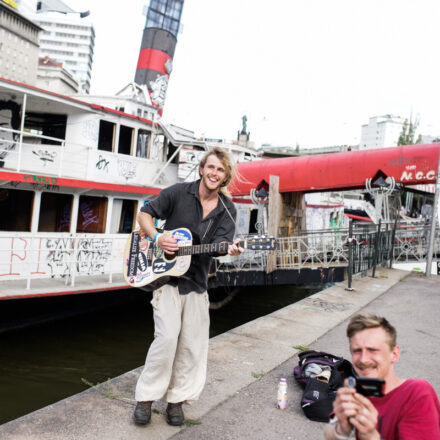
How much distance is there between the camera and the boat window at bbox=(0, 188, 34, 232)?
914 centimetres

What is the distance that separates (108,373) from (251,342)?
362cm

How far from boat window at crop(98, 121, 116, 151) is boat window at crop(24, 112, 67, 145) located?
95 centimetres

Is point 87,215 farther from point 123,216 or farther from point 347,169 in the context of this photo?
point 347,169

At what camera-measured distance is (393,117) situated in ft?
367

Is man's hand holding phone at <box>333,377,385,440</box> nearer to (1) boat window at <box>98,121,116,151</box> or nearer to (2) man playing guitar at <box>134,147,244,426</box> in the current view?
(2) man playing guitar at <box>134,147,244,426</box>

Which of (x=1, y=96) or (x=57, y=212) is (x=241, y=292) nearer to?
(x=57, y=212)

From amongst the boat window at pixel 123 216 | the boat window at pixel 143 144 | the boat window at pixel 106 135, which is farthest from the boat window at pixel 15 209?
the boat window at pixel 143 144

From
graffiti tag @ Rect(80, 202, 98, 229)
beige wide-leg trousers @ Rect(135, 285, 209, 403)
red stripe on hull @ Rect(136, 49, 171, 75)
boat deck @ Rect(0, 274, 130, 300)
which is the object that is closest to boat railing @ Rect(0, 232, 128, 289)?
boat deck @ Rect(0, 274, 130, 300)

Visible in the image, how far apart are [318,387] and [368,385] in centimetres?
210

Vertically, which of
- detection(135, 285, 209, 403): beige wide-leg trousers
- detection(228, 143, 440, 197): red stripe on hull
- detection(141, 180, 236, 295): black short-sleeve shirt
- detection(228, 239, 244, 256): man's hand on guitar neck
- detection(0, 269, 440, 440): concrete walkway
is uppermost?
detection(228, 143, 440, 197): red stripe on hull

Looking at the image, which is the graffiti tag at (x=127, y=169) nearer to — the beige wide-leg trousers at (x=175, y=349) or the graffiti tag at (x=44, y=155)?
the graffiti tag at (x=44, y=155)

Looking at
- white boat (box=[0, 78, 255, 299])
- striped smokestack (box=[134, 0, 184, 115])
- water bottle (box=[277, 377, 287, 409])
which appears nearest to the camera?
water bottle (box=[277, 377, 287, 409])

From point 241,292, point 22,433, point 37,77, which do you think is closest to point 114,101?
point 241,292

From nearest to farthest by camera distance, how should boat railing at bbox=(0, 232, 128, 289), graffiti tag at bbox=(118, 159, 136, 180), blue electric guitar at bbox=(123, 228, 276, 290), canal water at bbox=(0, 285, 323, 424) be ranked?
1. blue electric guitar at bbox=(123, 228, 276, 290)
2. canal water at bbox=(0, 285, 323, 424)
3. boat railing at bbox=(0, 232, 128, 289)
4. graffiti tag at bbox=(118, 159, 136, 180)
